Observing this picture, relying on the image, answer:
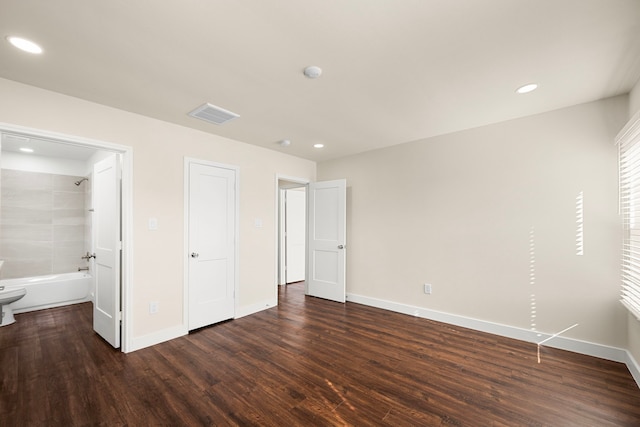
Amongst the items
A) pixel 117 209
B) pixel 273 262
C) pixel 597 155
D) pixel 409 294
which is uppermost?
pixel 597 155

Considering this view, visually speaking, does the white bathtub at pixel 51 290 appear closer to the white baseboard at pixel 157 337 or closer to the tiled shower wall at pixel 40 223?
the tiled shower wall at pixel 40 223

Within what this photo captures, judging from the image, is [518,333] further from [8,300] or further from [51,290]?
[51,290]

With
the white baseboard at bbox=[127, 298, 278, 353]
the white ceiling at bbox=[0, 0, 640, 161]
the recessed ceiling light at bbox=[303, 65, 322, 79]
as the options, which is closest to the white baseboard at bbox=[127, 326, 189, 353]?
the white baseboard at bbox=[127, 298, 278, 353]

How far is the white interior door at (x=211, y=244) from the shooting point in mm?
3420

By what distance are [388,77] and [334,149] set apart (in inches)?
87.0

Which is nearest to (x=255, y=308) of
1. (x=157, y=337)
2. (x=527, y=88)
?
(x=157, y=337)

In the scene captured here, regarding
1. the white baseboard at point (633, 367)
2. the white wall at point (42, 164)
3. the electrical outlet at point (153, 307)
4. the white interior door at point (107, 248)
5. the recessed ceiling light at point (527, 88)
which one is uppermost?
the recessed ceiling light at point (527, 88)

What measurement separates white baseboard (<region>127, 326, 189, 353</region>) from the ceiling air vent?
2.51m

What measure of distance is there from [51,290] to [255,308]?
11.0ft

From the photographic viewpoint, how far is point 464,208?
140 inches

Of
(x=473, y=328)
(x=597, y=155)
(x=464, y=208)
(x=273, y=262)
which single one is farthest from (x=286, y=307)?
(x=597, y=155)

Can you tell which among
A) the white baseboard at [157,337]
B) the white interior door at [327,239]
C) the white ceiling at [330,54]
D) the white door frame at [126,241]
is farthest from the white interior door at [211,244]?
the white interior door at [327,239]

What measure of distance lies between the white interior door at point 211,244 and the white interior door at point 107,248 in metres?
0.74

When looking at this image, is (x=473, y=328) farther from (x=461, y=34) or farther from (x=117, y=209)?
(x=117, y=209)
